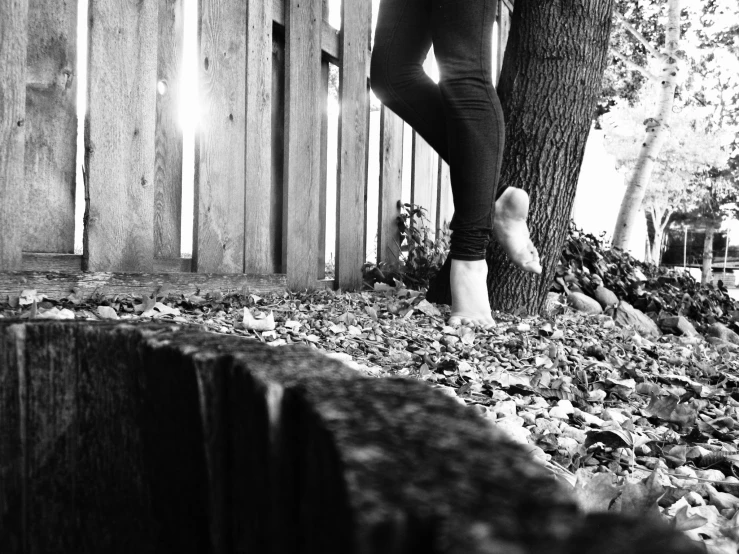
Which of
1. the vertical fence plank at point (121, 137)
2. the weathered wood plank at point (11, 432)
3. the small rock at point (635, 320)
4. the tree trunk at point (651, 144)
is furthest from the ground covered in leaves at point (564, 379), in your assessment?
the tree trunk at point (651, 144)

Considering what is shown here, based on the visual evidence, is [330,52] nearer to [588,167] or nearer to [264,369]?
[264,369]

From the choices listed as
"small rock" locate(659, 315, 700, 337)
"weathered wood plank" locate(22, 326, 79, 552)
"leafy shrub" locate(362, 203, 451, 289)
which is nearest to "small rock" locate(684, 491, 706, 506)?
"weathered wood plank" locate(22, 326, 79, 552)

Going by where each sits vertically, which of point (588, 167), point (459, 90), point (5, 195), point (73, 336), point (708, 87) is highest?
point (708, 87)

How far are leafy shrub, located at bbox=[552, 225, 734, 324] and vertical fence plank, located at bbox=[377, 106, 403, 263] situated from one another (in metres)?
1.19

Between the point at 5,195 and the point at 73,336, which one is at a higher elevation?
the point at 5,195

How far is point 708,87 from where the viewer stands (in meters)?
17.4

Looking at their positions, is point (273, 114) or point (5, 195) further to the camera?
point (273, 114)

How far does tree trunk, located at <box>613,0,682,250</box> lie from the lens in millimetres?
8531

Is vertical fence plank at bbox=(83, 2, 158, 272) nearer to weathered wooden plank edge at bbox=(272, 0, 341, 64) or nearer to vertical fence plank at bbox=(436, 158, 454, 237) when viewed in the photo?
weathered wooden plank edge at bbox=(272, 0, 341, 64)

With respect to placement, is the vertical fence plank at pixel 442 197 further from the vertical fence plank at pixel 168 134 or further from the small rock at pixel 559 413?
the small rock at pixel 559 413

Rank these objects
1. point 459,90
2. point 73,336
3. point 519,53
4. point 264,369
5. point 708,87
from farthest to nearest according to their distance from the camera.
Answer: point 708,87
point 519,53
point 459,90
point 73,336
point 264,369

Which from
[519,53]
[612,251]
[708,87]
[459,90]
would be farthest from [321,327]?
[708,87]

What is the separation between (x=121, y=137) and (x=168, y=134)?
265 mm

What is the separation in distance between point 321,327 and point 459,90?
0.98 m
